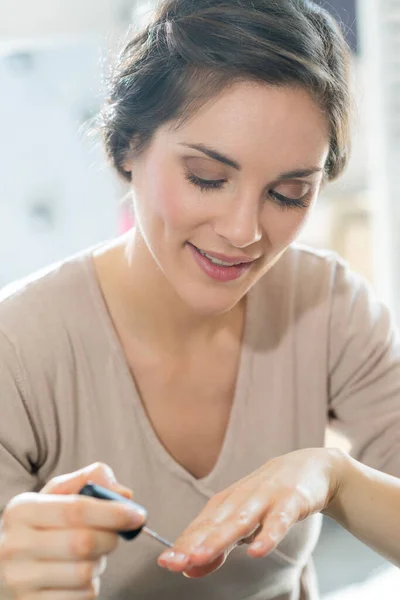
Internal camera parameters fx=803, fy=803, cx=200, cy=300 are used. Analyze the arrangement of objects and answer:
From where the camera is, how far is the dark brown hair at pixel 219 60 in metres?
0.90

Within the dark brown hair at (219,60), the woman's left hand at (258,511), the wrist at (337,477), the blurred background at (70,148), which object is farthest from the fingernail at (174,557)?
the blurred background at (70,148)

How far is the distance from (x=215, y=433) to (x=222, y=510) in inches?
14.9

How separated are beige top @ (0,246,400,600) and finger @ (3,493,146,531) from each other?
276mm

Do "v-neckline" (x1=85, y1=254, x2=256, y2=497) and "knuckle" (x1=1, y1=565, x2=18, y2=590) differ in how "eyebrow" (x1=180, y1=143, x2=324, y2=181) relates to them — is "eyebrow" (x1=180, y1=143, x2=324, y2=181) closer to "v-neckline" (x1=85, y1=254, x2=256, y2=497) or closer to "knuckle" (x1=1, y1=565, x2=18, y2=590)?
"v-neckline" (x1=85, y1=254, x2=256, y2=497)

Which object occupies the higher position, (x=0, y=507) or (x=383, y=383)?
(x=383, y=383)

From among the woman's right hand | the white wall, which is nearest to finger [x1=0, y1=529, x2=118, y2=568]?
the woman's right hand

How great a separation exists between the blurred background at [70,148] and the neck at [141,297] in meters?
1.05

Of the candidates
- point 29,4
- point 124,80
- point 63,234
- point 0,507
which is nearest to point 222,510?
point 0,507

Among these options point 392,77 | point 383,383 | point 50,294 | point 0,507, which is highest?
point 392,77

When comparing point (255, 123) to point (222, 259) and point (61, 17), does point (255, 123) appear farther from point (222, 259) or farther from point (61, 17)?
point (61, 17)

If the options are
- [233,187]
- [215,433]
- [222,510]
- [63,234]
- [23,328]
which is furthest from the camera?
[63,234]

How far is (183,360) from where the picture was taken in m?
1.19

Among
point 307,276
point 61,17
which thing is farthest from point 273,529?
point 61,17

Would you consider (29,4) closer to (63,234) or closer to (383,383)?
(63,234)
